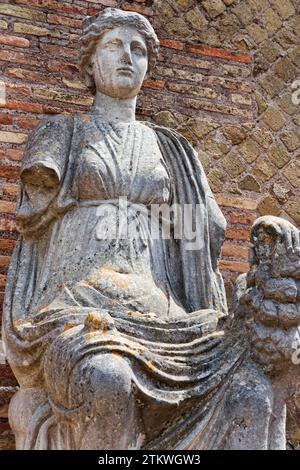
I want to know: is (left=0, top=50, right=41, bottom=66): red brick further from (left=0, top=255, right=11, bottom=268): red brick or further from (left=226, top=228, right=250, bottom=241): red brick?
(left=226, top=228, right=250, bottom=241): red brick

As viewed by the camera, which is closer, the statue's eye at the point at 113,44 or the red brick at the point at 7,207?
the statue's eye at the point at 113,44

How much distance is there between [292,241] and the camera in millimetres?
4664

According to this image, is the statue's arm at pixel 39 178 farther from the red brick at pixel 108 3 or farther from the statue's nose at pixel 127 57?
the red brick at pixel 108 3

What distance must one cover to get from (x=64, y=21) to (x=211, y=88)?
3.08 ft

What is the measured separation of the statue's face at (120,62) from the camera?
529 cm

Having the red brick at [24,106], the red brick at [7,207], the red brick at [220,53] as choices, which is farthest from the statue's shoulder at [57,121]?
the red brick at [220,53]

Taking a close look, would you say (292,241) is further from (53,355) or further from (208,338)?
(53,355)

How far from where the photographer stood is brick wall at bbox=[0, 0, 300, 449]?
21.0 feet

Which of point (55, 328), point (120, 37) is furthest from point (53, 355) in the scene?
point (120, 37)

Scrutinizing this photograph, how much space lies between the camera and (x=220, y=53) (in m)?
6.96

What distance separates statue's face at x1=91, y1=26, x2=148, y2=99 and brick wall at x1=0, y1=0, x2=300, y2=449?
1.07m

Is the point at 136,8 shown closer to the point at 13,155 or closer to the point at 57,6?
the point at 57,6

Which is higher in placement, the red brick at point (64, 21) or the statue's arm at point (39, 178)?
the red brick at point (64, 21)

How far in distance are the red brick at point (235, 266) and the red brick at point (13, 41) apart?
63.0 inches
